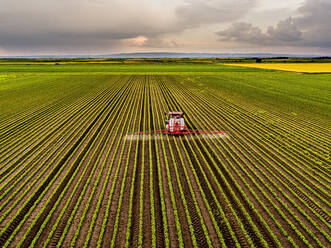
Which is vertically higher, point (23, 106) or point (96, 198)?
point (23, 106)

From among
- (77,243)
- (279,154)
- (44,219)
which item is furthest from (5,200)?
(279,154)

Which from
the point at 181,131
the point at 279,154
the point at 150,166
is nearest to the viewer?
the point at 150,166

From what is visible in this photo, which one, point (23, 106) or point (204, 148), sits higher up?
point (23, 106)

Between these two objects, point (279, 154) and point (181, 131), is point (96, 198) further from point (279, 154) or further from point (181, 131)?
point (279, 154)

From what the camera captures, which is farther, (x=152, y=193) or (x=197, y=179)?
(x=197, y=179)

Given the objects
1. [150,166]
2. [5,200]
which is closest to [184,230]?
[150,166]

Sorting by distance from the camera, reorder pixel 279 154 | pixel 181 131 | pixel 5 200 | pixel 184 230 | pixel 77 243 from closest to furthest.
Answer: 1. pixel 77 243
2. pixel 184 230
3. pixel 5 200
4. pixel 279 154
5. pixel 181 131

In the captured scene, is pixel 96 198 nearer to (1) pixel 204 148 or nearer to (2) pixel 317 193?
(1) pixel 204 148
